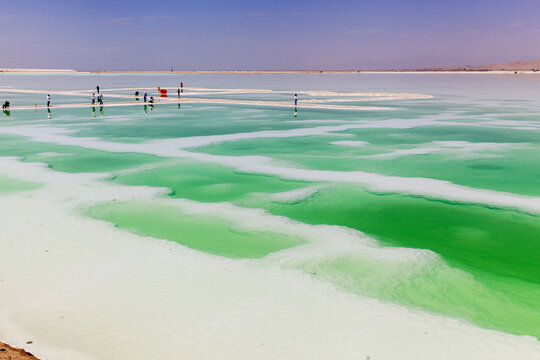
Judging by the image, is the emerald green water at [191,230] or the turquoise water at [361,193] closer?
the turquoise water at [361,193]

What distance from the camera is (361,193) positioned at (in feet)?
45.6

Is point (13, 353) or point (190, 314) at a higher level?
point (13, 353)

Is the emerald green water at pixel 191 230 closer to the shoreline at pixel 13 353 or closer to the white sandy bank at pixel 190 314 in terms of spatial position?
the white sandy bank at pixel 190 314

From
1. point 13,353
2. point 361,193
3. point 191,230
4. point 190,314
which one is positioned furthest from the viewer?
point 361,193

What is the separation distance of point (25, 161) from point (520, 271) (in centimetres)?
1623

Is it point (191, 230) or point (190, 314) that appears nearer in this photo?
point (190, 314)

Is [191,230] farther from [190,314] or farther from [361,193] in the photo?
[361,193]

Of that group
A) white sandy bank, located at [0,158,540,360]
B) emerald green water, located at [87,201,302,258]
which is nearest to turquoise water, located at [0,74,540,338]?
emerald green water, located at [87,201,302,258]

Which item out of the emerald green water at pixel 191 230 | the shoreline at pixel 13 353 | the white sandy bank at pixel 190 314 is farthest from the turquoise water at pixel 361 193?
the shoreline at pixel 13 353

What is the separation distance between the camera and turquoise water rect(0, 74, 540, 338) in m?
8.18

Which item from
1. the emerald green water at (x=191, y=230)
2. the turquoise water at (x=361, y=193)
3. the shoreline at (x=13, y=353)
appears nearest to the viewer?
the shoreline at (x=13, y=353)

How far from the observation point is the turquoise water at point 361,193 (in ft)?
26.8

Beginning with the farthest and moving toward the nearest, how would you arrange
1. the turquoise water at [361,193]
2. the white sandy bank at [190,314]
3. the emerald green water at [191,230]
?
the emerald green water at [191,230] < the turquoise water at [361,193] < the white sandy bank at [190,314]

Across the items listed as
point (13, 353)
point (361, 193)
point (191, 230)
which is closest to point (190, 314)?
point (13, 353)
